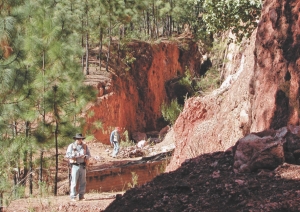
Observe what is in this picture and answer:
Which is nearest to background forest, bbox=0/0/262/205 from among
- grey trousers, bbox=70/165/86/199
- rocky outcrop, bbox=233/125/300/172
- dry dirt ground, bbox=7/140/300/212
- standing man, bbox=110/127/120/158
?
grey trousers, bbox=70/165/86/199

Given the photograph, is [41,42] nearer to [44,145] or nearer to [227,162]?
[44,145]

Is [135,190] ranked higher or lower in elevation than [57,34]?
lower

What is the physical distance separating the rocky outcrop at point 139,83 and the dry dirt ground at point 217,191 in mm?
19264

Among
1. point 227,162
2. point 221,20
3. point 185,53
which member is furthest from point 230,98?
point 185,53

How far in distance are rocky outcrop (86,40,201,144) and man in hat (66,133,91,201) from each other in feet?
49.6

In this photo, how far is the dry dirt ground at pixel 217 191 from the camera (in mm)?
4195

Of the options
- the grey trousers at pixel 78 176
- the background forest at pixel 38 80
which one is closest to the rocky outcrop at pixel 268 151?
the grey trousers at pixel 78 176

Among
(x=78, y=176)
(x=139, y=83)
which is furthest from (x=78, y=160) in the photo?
(x=139, y=83)

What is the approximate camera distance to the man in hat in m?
9.23

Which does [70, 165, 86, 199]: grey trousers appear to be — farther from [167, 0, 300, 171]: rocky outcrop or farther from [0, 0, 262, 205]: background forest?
[167, 0, 300, 171]: rocky outcrop

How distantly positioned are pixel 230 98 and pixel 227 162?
5.64 m

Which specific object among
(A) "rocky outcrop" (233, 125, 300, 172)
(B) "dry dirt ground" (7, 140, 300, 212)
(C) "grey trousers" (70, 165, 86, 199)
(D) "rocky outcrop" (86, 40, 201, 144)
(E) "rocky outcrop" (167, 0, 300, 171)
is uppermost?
(D) "rocky outcrop" (86, 40, 201, 144)

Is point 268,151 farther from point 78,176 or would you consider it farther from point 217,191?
point 78,176

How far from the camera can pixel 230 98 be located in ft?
36.2
